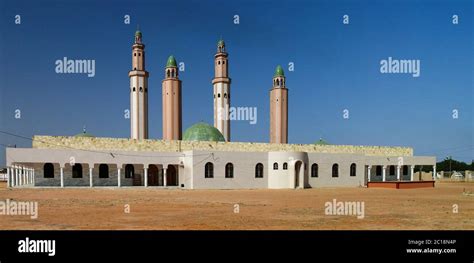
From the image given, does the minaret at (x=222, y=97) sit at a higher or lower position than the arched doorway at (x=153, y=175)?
higher

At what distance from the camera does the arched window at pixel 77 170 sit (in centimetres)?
3111

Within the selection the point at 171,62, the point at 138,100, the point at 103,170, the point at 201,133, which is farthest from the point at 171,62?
the point at 103,170

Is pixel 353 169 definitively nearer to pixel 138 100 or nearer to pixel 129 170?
pixel 129 170

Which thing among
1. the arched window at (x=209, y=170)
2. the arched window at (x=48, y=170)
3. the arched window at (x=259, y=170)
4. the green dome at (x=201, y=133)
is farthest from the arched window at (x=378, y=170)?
the arched window at (x=48, y=170)

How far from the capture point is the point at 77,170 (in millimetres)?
31297

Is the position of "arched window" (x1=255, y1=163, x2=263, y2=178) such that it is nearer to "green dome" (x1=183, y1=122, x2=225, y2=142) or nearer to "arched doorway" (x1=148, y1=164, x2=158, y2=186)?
"green dome" (x1=183, y1=122, x2=225, y2=142)

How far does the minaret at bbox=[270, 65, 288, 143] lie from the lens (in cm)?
4872

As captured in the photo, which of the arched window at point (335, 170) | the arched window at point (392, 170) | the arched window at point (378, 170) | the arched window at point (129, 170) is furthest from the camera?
the arched window at point (392, 170)

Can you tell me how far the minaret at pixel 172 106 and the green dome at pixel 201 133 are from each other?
513 centimetres

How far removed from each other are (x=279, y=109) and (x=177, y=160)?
19388mm

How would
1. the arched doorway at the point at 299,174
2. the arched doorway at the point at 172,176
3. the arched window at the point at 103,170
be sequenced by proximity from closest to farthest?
the arched window at the point at 103,170, the arched doorway at the point at 299,174, the arched doorway at the point at 172,176

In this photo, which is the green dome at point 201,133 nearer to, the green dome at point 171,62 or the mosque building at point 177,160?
the mosque building at point 177,160

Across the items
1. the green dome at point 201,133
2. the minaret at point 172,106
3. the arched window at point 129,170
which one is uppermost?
the minaret at point 172,106
